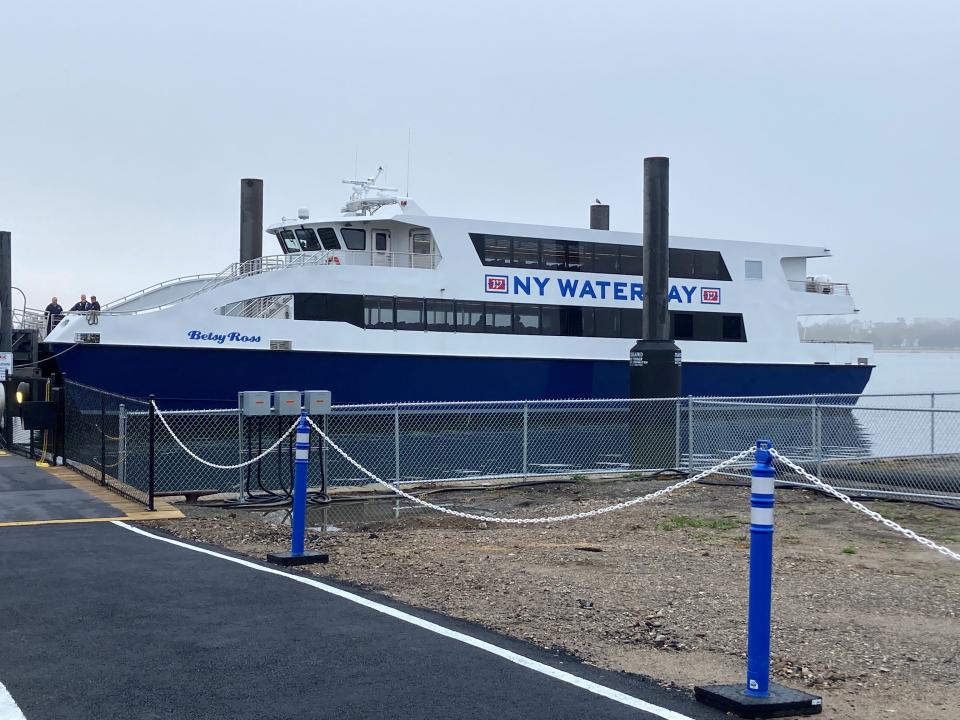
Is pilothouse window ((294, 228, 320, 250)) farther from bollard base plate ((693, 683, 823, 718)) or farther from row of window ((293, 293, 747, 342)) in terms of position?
bollard base plate ((693, 683, 823, 718))

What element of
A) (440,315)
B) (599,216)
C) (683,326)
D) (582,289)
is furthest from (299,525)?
(599,216)

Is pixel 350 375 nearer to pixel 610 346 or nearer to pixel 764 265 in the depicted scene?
pixel 610 346

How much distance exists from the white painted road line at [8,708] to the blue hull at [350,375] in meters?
23.2

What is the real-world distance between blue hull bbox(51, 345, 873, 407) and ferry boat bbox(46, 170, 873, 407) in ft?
0.14

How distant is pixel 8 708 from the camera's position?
16.2 feet

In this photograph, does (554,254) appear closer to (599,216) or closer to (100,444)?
(599,216)

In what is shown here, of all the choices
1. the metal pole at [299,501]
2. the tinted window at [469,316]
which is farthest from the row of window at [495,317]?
the metal pole at [299,501]

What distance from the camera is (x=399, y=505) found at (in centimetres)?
1430

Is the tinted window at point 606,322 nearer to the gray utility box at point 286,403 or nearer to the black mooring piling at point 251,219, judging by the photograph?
the black mooring piling at point 251,219

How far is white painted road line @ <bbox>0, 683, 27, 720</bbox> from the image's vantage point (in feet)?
15.8

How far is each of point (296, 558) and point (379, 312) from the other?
21780 millimetres

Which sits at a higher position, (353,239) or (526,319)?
(353,239)

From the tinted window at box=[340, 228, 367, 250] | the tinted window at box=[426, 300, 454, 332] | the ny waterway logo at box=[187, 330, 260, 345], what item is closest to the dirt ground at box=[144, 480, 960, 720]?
the ny waterway logo at box=[187, 330, 260, 345]

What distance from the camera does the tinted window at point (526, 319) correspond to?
1283 inches
